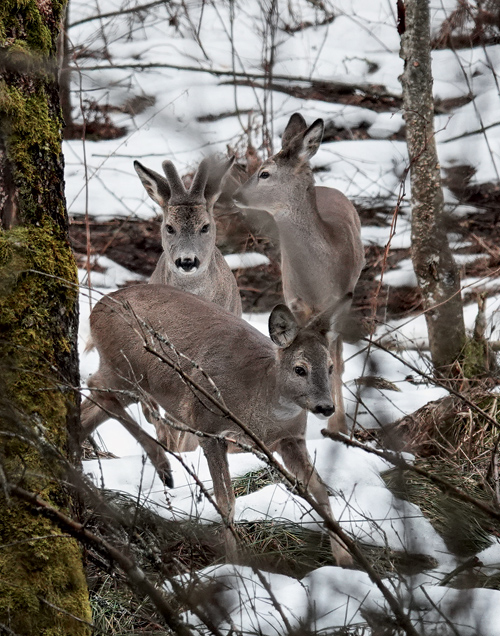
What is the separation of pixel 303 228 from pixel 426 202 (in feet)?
3.82

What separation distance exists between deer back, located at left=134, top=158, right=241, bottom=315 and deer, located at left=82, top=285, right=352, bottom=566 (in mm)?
2055

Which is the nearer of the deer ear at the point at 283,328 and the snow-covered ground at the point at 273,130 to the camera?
the deer ear at the point at 283,328

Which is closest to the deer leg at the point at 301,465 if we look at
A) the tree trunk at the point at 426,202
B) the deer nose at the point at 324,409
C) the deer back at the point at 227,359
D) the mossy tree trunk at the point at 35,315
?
the deer back at the point at 227,359

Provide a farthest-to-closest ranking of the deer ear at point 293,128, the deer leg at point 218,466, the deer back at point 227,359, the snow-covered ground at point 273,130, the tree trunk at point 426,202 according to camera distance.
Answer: the deer ear at point 293,128, the tree trunk at point 426,202, the snow-covered ground at point 273,130, the deer back at point 227,359, the deer leg at point 218,466

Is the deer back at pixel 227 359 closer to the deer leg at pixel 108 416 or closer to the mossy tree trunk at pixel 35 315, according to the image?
the deer leg at pixel 108 416

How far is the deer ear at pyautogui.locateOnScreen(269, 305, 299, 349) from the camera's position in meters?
5.59

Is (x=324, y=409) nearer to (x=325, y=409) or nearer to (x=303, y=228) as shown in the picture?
(x=325, y=409)

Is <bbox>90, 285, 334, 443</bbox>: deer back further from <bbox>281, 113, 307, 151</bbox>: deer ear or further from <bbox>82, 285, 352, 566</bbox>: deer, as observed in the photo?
<bbox>281, 113, 307, 151</bbox>: deer ear

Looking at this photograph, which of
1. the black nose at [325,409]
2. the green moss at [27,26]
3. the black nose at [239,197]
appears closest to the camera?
the green moss at [27,26]

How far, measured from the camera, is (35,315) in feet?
13.6

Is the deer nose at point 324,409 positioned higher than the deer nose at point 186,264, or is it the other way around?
the deer nose at point 186,264

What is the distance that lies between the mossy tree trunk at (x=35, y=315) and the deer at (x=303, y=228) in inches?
168

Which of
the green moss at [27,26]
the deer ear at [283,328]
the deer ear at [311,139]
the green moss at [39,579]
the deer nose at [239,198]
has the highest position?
the deer ear at [311,139]

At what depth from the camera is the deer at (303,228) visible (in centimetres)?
846
